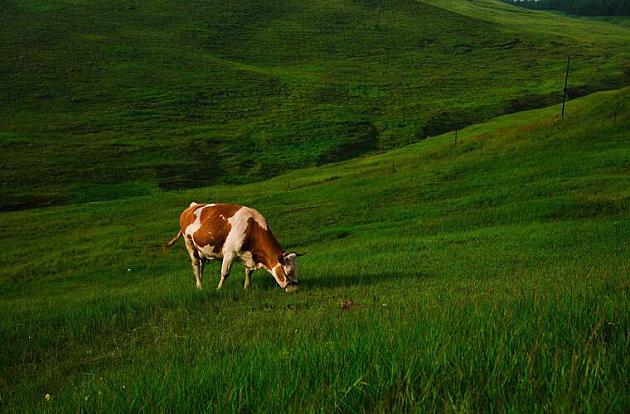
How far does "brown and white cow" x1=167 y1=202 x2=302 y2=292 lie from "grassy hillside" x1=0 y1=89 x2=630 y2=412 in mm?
638

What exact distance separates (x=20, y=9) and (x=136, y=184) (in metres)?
94.1

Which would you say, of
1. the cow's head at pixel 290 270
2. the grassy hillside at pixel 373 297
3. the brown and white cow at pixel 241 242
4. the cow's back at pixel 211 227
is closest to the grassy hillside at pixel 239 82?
the grassy hillside at pixel 373 297

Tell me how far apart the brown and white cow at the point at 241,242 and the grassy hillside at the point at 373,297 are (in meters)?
0.64

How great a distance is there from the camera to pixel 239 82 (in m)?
114

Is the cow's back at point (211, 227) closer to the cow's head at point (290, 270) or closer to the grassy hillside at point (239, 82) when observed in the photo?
the cow's head at point (290, 270)

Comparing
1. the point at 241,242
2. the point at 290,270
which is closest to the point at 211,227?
the point at 241,242

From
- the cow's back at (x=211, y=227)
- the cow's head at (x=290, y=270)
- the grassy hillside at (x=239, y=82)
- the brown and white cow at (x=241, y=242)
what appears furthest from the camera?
the grassy hillside at (x=239, y=82)

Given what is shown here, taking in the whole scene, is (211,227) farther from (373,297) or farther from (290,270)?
(373,297)

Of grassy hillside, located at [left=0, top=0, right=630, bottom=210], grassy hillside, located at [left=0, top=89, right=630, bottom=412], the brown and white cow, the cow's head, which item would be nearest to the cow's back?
the brown and white cow

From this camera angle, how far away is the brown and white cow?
47.8ft

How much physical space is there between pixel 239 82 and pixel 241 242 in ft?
337

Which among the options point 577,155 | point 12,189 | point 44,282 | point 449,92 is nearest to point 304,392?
point 44,282

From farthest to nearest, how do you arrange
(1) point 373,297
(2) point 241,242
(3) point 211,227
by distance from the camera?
(3) point 211,227 → (2) point 241,242 → (1) point 373,297

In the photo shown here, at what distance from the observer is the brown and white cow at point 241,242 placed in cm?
1458
